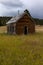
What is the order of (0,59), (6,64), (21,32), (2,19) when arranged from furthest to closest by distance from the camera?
(2,19) → (21,32) → (0,59) → (6,64)

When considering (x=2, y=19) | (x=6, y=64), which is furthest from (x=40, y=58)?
(x=2, y=19)

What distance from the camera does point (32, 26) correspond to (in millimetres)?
45281

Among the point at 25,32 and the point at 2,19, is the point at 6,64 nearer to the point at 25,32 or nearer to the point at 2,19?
the point at 25,32

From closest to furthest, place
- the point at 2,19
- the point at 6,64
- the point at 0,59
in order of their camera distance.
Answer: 1. the point at 6,64
2. the point at 0,59
3. the point at 2,19

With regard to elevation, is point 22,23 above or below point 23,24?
above

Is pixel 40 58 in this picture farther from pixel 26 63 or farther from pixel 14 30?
pixel 14 30

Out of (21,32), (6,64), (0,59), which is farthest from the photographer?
(21,32)

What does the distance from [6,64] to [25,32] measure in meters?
33.0

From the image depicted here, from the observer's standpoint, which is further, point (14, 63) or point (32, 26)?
point (32, 26)

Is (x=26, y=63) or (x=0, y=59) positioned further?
(x=0, y=59)

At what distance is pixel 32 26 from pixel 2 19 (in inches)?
1674

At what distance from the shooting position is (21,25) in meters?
44.3

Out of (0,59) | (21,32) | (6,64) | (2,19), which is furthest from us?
(2,19)

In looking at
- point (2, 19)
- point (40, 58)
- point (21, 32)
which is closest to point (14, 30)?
point (21, 32)
